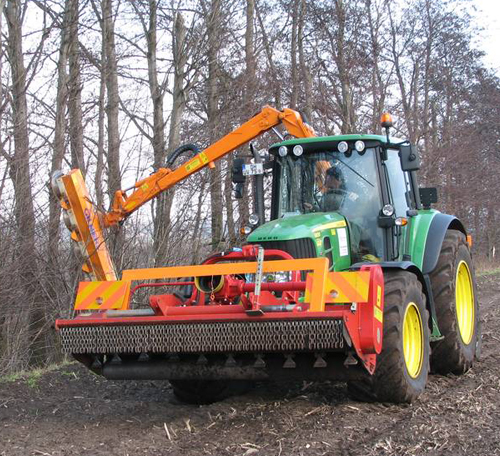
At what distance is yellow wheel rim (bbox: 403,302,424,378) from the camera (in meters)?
5.66

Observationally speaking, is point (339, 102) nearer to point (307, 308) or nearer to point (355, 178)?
point (355, 178)

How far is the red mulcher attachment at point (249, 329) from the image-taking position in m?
4.73

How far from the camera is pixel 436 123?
97.6 ft

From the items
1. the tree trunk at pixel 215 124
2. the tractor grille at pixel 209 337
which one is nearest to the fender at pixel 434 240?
the tractor grille at pixel 209 337

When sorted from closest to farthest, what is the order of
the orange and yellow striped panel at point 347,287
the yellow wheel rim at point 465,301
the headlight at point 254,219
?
the orange and yellow striped panel at point 347,287, the headlight at point 254,219, the yellow wheel rim at point 465,301

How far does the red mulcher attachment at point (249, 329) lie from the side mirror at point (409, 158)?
1.63 metres

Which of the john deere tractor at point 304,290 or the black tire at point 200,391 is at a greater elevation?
the john deere tractor at point 304,290

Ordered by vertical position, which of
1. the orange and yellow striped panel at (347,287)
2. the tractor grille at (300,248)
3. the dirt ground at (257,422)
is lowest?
the dirt ground at (257,422)

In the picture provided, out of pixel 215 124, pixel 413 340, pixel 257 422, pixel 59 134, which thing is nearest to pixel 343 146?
pixel 413 340

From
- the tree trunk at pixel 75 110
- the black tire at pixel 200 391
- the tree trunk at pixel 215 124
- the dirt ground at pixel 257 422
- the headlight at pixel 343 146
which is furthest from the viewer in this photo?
the tree trunk at pixel 215 124

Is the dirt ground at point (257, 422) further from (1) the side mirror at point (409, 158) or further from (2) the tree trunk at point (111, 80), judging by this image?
(2) the tree trunk at point (111, 80)

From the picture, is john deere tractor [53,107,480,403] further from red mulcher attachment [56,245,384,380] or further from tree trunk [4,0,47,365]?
tree trunk [4,0,47,365]

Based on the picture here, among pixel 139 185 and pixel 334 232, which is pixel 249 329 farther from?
pixel 139 185

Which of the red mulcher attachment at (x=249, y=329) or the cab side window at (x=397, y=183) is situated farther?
the cab side window at (x=397, y=183)
